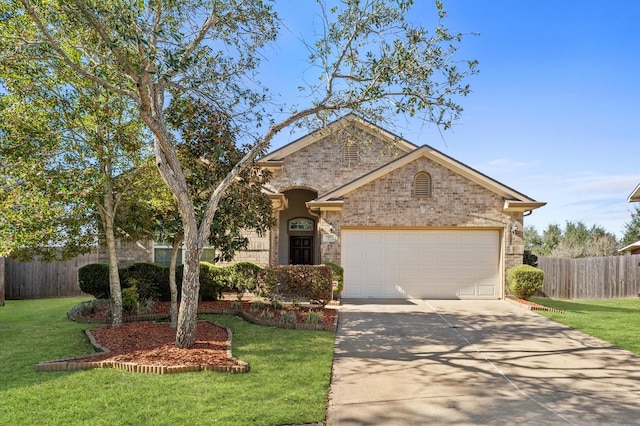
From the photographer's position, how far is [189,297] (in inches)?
281

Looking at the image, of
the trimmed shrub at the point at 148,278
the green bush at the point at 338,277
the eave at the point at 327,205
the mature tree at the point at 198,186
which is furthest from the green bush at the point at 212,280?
the eave at the point at 327,205

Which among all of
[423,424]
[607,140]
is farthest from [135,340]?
[607,140]

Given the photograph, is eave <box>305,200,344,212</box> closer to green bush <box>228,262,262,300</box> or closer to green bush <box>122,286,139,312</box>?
green bush <box>228,262,262,300</box>

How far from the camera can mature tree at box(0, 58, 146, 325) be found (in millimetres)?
7188

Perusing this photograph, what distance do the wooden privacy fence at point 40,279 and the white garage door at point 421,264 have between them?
1009 centimetres

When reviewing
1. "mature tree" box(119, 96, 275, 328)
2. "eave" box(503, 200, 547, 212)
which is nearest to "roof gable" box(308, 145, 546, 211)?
"eave" box(503, 200, 547, 212)

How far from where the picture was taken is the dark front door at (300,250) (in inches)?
744

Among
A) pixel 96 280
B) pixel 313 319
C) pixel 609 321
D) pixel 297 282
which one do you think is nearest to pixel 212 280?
pixel 297 282

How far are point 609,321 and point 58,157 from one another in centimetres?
1384

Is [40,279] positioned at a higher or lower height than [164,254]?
lower

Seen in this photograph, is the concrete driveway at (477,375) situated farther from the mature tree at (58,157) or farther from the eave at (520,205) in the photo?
the mature tree at (58,157)

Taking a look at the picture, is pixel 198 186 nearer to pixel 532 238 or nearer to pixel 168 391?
pixel 168 391

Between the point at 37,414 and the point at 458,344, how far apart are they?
271 inches

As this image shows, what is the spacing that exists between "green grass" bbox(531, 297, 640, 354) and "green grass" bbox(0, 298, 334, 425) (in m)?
6.15
